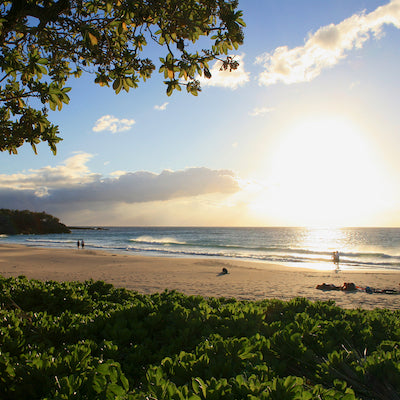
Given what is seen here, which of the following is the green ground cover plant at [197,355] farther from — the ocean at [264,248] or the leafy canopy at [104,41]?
the ocean at [264,248]

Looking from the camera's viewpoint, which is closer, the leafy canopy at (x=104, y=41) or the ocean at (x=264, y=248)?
the leafy canopy at (x=104, y=41)

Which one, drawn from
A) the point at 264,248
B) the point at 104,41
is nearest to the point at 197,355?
the point at 104,41

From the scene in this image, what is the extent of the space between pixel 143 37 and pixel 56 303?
13.8 ft

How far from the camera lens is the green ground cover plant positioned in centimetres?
183

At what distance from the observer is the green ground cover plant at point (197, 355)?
183cm

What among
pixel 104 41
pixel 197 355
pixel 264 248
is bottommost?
pixel 264 248

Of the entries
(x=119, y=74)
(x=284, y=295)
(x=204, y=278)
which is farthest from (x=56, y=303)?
(x=204, y=278)

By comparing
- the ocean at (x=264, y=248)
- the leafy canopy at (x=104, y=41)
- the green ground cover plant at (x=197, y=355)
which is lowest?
the ocean at (x=264, y=248)

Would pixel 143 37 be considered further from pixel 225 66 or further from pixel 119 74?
pixel 225 66

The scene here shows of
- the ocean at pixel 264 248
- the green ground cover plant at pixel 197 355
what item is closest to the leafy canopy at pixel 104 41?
the green ground cover plant at pixel 197 355

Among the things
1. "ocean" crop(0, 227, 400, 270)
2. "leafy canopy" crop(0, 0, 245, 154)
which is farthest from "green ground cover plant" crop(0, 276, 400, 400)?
"ocean" crop(0, 227, 400, 270)

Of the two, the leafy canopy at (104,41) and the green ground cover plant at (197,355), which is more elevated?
the leafy canopy at (104,41)

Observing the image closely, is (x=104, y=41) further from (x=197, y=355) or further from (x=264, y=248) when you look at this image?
(x=264, y=248)

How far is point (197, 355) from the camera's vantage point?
244 centimetres
